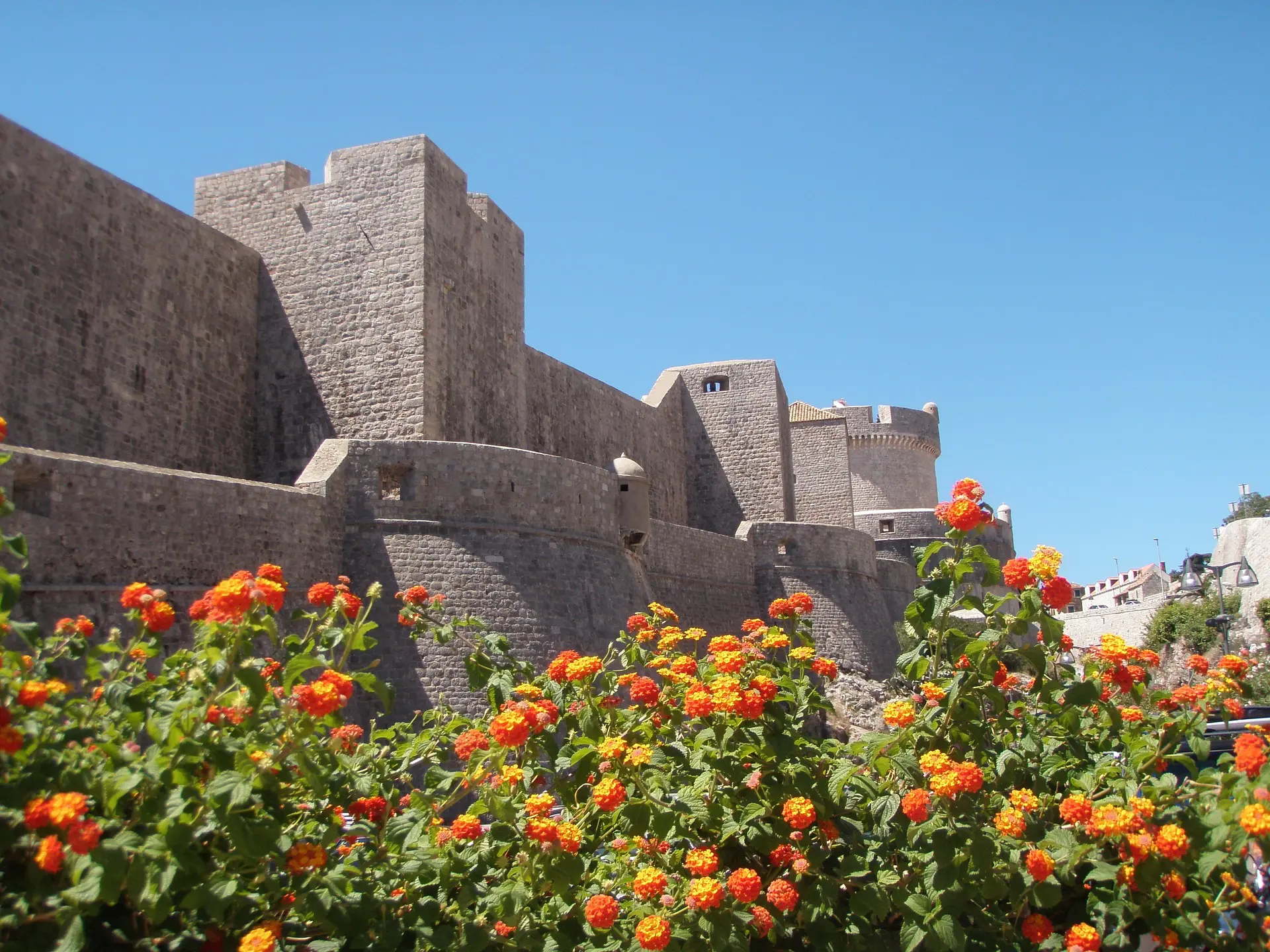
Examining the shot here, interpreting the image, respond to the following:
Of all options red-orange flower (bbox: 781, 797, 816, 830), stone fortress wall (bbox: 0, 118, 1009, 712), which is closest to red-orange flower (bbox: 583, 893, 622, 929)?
red-orange flower (bbox: 781, 797, 816, 830)

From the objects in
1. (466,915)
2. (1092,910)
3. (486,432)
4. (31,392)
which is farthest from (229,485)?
(1092,910)

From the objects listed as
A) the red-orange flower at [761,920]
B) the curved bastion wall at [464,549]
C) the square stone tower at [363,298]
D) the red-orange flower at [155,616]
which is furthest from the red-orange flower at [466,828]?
the square stone tower at [363,298]

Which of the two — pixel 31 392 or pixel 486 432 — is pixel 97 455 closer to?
pixel 31 392

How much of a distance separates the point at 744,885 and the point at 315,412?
12062 millimetres

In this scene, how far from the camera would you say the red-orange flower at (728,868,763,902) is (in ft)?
11.4

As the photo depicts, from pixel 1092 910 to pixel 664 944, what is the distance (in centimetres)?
152

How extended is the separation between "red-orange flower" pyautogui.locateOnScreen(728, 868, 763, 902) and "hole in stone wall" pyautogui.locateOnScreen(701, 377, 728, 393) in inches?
893

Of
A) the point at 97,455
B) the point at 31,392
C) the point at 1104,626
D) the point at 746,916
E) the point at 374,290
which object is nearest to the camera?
the point at 746,916

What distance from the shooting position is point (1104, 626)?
120 feet

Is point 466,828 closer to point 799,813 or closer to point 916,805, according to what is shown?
point 799,813

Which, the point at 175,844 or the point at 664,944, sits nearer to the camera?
the point at 175,844

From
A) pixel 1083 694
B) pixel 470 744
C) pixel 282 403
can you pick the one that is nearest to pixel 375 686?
pixel 470 744

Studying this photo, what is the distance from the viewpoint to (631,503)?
15477mm

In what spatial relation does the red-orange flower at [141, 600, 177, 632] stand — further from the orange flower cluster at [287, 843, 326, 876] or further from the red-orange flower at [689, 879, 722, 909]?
the red-orange flower at [689, 879, 722, 909]
